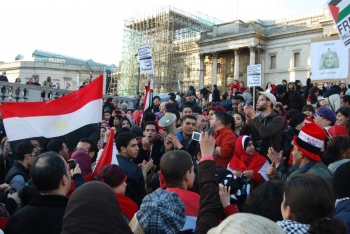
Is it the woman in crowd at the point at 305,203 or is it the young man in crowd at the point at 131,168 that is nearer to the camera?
the woman in crowd at the point at 305,203

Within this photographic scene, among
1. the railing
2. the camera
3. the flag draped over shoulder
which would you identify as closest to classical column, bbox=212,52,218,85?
the railing

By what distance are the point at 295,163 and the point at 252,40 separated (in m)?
41.6

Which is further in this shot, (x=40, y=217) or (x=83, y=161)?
(x=83, y=161)

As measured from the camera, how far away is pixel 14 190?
4.31 m

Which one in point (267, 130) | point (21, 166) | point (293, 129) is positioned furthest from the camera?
point (293, 129)

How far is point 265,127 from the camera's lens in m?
5.41

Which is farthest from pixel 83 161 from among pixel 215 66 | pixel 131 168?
pixel 215 66

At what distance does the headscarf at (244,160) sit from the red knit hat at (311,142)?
2.91 feet

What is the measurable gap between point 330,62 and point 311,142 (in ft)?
23.3

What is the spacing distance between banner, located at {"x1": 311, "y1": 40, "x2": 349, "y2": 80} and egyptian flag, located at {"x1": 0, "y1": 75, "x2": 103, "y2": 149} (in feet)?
21.8

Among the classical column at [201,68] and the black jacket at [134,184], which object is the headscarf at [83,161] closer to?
the black jacket at [134,184]

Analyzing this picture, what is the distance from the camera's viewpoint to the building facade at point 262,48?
42062 millimetres

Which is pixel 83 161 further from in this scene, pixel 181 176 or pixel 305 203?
pixel 305 203

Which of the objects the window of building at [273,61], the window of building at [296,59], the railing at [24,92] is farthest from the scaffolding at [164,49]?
the railing at [24,92]
